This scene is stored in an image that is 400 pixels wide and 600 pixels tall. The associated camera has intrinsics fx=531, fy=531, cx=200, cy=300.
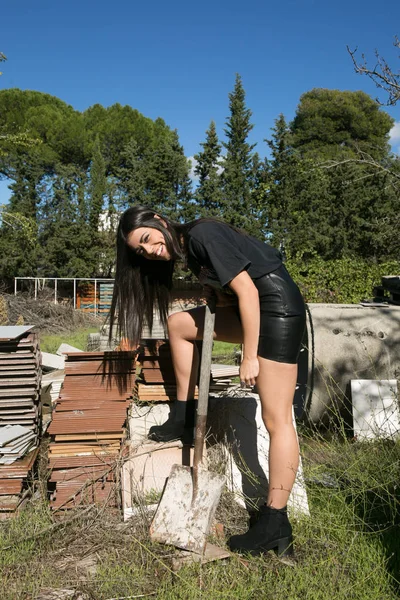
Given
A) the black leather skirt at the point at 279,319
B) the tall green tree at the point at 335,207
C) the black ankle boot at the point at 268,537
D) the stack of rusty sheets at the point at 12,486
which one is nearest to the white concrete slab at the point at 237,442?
the black ankle boot at the point at 268,537

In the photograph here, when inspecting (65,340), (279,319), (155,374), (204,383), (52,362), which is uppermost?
(279,319)

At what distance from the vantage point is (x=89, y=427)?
333cm

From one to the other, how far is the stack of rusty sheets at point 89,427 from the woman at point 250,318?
58cm

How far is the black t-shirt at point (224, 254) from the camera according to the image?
2625mm

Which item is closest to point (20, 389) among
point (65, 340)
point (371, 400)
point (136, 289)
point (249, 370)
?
point (136, 289)

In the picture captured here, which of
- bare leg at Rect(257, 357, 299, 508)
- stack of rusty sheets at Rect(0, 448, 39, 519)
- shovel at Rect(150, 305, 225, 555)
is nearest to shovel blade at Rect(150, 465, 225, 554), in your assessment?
shovel at Rect(150, 305, 225, 555)

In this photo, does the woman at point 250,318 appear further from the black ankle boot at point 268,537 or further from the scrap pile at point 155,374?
the scrap pile at point 155,374

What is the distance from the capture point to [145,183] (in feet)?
92.3

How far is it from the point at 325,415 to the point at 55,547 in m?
2.74

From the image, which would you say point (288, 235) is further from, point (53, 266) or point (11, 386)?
point (11, 386)

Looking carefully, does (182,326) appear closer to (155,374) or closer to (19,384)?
(155,374)

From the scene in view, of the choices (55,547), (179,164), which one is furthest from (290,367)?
(179,164)

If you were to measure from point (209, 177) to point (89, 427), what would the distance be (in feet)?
77.8

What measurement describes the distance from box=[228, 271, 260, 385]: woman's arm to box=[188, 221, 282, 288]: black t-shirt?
57 mm
